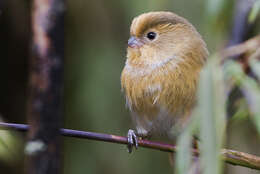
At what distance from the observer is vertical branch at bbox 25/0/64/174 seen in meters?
1.06

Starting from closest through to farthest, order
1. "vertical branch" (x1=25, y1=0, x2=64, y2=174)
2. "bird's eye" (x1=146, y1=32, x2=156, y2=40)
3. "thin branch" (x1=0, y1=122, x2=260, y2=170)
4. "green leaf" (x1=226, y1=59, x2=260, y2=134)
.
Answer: "vertical branch" (x1=25, y1=0, x2=64, y2=174) → "green leaf" (x1=226, y1=59, x2=260, y2=134) → "thin branch" (x1=0, y1=122, x2=260, y2=170) → "bird's eye" (x1=146, y1=32, x2=156, y2=40)

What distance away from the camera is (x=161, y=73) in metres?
2.64

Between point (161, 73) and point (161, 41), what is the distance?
13.4 inches

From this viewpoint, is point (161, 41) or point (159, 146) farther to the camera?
point (161, 41)

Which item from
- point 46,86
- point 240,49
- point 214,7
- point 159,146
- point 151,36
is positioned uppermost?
point 151,36

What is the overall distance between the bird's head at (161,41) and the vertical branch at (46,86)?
1677 mm

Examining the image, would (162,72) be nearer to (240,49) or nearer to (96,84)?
(96,84)

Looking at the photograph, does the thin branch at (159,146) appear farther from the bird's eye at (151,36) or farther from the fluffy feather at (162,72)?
the bird's eye at (151,36)

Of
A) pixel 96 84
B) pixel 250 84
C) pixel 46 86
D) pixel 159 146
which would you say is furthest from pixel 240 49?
pixel 96 84

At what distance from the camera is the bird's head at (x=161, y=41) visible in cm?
279

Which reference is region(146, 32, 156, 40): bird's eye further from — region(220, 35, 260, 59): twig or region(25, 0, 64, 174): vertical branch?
region(25, 0, 64, 174): vertical branch

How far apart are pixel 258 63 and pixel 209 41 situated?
1974 mm

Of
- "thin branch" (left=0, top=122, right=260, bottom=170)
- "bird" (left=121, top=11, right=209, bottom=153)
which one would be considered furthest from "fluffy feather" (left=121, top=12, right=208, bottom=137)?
"thin branch" (left=0, top=122, right=260, bottom=170)

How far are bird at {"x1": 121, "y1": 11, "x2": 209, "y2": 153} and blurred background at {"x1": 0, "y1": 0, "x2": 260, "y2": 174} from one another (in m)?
0.25
